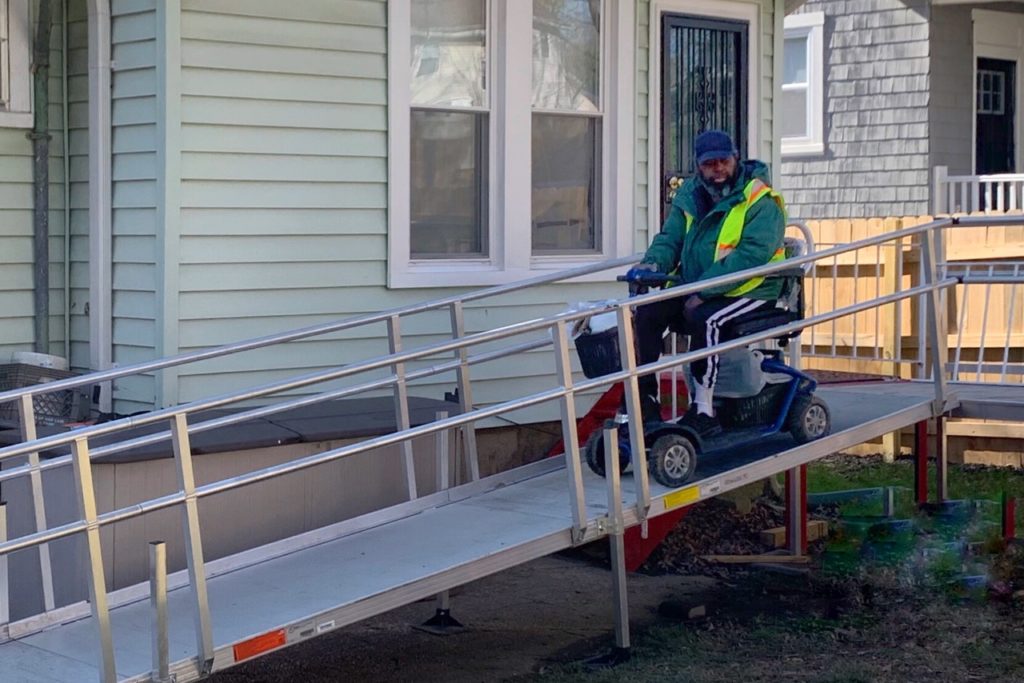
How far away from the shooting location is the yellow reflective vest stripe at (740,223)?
6516 mm

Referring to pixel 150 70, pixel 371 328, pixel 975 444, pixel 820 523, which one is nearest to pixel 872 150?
pixel 975 444

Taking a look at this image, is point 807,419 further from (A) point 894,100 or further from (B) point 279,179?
(A) point 894,100

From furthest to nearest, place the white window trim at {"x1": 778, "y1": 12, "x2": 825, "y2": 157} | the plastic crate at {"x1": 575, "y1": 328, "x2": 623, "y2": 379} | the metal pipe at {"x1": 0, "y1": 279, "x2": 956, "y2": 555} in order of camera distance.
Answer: the white window trim at {"x1": 778, "y1": 12, "x2": 825, "y2": 157}, the plastic crate at {"x1": 575, "y1": 328, "x2": 623, "y2": 379}, the metal pipe at {"x1": 0, "y1": 279, "x2": 956, "y2": 555}

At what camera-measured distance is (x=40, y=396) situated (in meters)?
7.23

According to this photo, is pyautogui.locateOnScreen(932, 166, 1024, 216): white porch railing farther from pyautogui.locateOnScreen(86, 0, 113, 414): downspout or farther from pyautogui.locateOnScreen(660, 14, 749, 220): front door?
pyautogui.locateOnScreen(86, 0, 113, 414): downspout

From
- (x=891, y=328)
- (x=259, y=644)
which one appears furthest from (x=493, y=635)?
(x=891, y=328)

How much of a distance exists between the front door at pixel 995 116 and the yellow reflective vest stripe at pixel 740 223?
994 cm

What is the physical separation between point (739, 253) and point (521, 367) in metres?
2.23

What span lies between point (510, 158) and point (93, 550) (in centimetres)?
436

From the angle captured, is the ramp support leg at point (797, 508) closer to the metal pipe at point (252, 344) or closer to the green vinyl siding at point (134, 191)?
the metal pipe at point (252, 344)

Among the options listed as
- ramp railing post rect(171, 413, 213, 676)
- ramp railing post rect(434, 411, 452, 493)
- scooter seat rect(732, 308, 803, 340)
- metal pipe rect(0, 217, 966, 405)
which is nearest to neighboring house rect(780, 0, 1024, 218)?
metal pipe rect(0, 217, 966, 405)

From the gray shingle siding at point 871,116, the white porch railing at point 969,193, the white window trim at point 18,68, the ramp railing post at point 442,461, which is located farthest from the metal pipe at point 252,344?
the gray shingle siding at point 871,116

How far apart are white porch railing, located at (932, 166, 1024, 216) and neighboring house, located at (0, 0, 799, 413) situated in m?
6.65

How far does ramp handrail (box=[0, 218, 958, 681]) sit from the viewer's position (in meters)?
4.50
